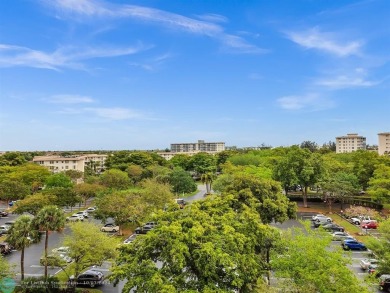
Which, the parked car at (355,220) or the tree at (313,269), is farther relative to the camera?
the parked car at (355,220)

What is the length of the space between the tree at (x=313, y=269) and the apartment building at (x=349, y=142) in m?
138

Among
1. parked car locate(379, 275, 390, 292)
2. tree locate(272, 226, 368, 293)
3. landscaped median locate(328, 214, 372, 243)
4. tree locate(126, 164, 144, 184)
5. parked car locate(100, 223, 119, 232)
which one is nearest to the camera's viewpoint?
tree locate(272, 226, 368, 293)

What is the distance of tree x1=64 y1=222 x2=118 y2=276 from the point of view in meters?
20.2

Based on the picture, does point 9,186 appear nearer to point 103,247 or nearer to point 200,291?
point 103,247

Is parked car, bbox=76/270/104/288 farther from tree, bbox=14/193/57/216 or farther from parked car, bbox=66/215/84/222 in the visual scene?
parked car, bbox=66/215/84/222

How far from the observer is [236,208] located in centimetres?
2611

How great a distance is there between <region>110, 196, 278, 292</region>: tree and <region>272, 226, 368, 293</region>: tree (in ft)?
4.01

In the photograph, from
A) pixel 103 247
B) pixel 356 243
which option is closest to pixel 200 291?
pixel 103 247

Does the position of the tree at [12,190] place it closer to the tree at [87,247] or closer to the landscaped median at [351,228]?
the tree at [87,247]

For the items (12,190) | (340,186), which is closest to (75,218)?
(12,190)

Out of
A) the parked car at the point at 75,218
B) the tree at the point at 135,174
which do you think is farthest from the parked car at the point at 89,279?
the tree at the point at 135,174

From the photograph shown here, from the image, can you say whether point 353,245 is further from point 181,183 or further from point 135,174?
point 135,174

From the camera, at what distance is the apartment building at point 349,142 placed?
466 feet

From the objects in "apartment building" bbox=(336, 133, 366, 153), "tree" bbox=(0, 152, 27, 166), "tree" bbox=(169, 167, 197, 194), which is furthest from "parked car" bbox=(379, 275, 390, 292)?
"apartment building" bbox=(336, 133, 366, 153)
